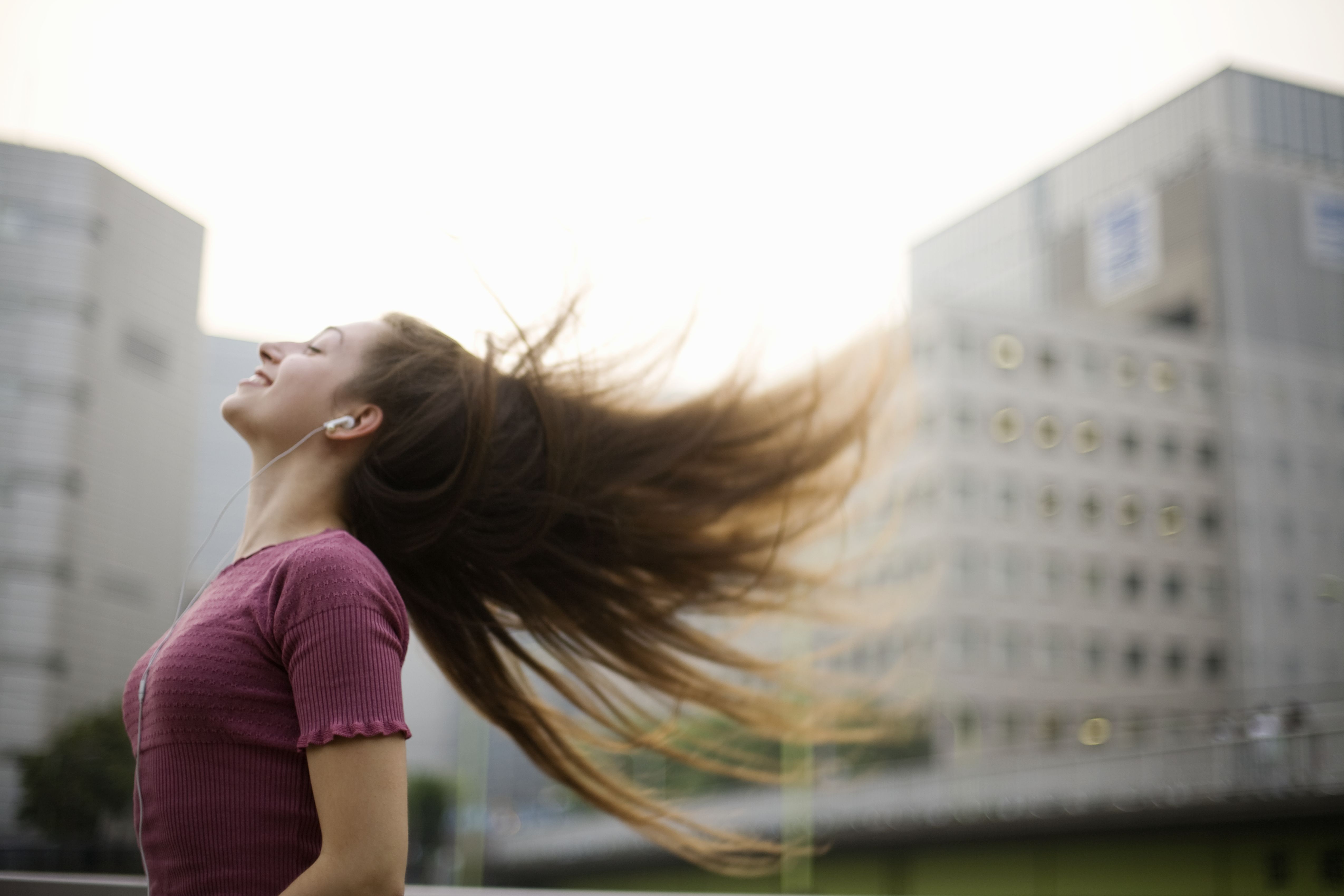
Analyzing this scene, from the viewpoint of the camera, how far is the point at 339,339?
166 centimetres

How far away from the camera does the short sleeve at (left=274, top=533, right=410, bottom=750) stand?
124 centimetres

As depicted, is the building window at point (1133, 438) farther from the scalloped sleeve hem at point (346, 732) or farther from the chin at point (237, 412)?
the scalloped sleeve hem at point (346, 732)

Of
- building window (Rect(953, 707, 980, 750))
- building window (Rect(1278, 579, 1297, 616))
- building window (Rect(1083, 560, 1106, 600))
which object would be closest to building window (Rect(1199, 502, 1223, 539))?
building window (Rect(1278, 579, 1297, 616))

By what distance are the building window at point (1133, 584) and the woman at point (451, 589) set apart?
43656mm

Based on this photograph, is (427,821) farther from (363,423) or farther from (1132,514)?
(1132,514)

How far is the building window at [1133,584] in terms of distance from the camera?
43250 millimetres

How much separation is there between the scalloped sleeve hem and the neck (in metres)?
0.34

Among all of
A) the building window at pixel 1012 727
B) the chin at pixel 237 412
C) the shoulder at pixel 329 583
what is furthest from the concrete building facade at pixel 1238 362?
the shoulder at pixel 329 583

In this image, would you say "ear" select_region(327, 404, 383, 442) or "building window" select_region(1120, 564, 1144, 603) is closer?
"ear" select_region(327, 404, 383, 442)

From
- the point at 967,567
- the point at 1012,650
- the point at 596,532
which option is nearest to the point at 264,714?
the point at 596,532

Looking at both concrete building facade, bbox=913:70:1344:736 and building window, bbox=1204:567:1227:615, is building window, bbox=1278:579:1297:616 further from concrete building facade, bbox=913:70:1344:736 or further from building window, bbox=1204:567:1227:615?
building window, bbox=1204:567:1227:615

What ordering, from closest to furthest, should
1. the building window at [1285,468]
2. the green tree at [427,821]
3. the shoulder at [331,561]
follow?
the shoulder at [331,561]
the green tree at [427,821]
the building window at [1285,468]

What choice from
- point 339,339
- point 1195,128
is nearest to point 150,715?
point 339,339

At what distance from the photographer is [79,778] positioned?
8.62ft
